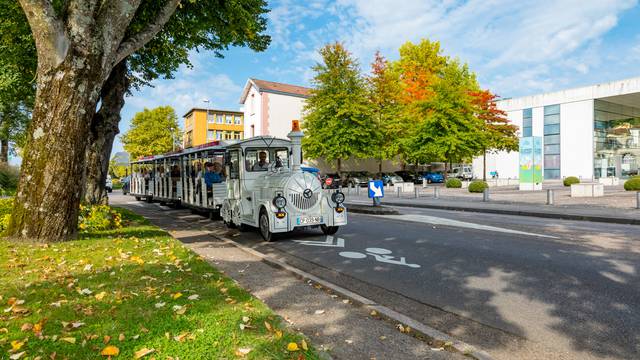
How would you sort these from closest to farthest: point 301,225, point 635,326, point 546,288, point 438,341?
point 438,341 → point 635,326 → point 546,288 → point 301,225

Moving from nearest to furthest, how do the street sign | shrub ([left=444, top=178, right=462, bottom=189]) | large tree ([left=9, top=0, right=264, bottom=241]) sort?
large tree ([left=9, top=0, right=264, bottom=241]), the street sign, shrub ([left=444, top=178, right=462, bottom=189])

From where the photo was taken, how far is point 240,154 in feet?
Answer: 38.3

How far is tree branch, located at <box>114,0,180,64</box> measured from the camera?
30.3ft

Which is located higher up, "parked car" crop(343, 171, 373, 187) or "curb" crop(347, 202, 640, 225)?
"parked car" crop(343, 171, 373, 187)

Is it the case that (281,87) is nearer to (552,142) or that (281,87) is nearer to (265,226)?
(552,142)

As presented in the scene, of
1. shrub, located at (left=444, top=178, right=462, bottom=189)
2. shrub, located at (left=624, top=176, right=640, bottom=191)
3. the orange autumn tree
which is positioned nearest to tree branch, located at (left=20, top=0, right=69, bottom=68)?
shrub, located at (left=624, top=176, right=640, bottom=191)

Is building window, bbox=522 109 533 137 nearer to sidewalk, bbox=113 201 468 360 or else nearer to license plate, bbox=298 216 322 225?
license plate, bbox=298 216 322 225

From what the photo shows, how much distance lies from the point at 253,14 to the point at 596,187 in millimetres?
19536

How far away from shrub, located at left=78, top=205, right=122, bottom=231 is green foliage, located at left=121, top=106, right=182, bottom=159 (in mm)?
67120

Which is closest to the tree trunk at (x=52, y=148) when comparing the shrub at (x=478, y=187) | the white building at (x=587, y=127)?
the shrub at (x=478, y=187)

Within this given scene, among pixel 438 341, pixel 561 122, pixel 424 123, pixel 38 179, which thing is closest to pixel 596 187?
pixel 424 123

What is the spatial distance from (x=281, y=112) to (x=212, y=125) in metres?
26.4

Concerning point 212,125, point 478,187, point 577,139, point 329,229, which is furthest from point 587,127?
point 212,125

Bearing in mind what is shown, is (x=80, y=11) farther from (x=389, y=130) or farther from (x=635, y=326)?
(x=389, y=130)
